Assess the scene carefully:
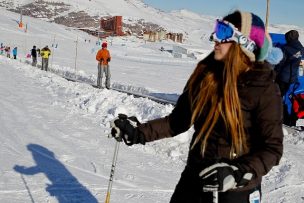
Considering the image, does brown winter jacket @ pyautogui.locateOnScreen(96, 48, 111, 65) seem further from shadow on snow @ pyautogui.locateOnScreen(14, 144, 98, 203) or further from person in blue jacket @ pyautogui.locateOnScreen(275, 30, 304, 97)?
shadow on snow @ pyautogui.locateOnScreen(14, 144, 98, 203)

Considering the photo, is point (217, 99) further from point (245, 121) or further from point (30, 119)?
point (30, 119)

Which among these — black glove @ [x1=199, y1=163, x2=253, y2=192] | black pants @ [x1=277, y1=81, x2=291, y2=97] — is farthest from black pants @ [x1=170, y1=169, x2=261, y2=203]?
black pants @ [x1=277, y1=81, x2=291, y2=97]

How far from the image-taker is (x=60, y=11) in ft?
571

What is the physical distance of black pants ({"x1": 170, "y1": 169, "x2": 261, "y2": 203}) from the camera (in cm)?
253

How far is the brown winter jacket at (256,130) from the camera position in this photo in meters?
2.36

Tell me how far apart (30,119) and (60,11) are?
171m

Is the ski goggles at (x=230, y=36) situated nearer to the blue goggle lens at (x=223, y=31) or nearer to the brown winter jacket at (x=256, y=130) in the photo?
the blue goggle lens at (x=223, y=31)

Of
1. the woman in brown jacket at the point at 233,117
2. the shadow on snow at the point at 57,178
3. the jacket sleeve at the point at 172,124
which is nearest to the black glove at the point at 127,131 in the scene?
the jacket sleeve at the point at 172,124

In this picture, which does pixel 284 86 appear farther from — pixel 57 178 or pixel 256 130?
pixel 256 130

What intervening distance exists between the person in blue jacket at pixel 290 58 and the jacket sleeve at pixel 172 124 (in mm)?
6683

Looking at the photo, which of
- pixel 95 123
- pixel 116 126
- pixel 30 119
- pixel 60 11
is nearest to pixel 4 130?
pixel 30 119

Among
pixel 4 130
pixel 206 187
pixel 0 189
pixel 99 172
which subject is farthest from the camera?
pixel 4 130

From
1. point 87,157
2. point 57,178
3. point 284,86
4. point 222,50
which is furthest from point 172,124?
point 284,86

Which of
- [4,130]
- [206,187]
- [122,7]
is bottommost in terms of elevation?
[4,130]
